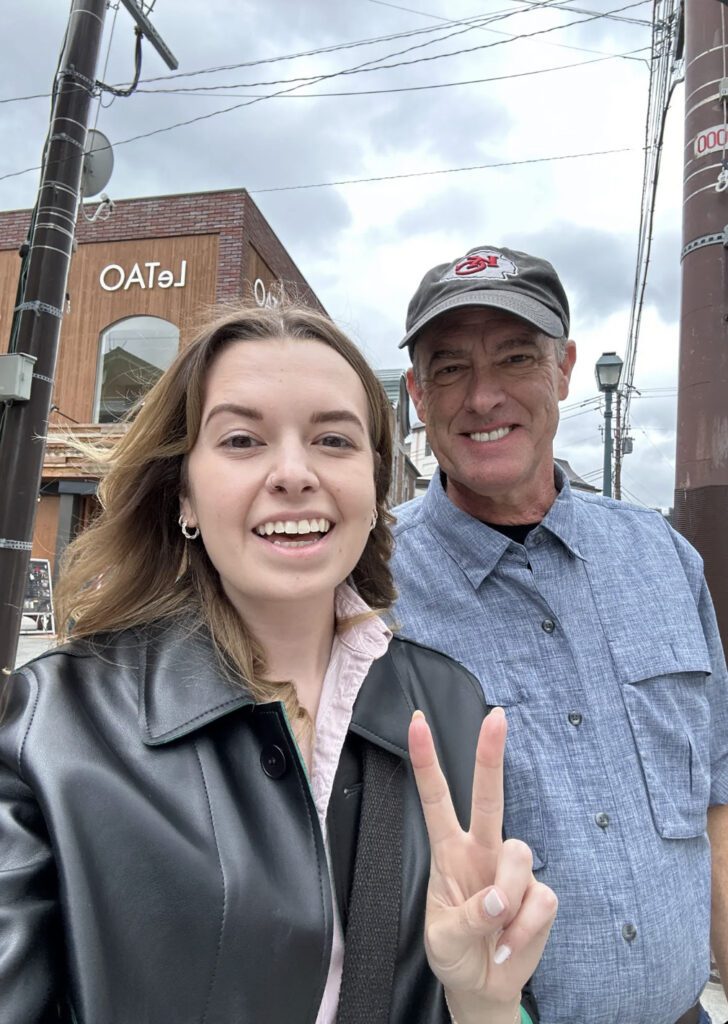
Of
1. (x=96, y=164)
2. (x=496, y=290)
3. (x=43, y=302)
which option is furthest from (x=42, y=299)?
(x=496, y=290)

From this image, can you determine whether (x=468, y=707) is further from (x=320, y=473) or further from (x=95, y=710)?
(x=95, y=710)

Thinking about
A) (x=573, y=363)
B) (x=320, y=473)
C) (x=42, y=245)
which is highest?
(x=42, y=245)

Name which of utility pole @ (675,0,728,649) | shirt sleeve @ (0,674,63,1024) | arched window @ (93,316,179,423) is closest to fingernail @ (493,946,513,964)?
shirt sleeve @ (0,674,63,1024)

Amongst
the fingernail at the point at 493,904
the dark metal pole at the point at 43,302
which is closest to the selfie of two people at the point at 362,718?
the fingernail at the point at 493,904

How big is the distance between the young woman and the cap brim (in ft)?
1.16

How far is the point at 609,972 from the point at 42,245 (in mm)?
4951

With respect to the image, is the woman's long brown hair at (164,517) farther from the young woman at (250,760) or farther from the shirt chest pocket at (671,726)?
the shirt chest pocket at (671,726)

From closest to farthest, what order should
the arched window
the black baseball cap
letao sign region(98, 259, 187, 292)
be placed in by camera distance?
the black baseball cap
letao sign region(98, 259, 187, 292)
the arched window

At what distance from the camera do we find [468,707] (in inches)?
60.7

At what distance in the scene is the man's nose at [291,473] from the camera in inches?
52.9

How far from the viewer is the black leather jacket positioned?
1000mm

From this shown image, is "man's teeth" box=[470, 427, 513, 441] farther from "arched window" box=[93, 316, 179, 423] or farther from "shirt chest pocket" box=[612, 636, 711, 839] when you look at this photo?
"arched window" box=[93, 316, 179, 423]

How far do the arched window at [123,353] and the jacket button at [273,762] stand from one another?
13.4 m

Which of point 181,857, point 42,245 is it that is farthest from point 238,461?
point 42,245
